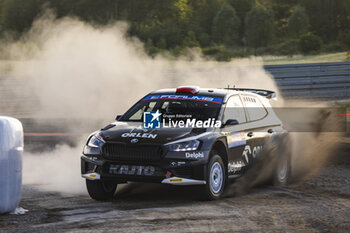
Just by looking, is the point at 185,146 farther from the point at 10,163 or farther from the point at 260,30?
the point at 260,30

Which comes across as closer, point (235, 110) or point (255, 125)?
point (235, 110)

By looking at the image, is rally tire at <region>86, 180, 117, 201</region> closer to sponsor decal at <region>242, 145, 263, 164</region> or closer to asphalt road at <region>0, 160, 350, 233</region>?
asphalt road at <region>0, 160, 350, 233</region>

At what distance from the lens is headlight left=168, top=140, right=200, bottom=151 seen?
22.6ft

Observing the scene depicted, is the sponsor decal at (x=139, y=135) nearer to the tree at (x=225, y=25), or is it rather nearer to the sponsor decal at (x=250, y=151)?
the sponsor decal at (x=250, y=151)

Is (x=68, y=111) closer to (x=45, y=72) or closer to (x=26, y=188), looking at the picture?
(x=45, y=72)

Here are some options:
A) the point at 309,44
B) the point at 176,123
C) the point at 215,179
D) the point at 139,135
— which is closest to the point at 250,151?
the point at 215,179

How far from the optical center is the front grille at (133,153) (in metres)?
6.87

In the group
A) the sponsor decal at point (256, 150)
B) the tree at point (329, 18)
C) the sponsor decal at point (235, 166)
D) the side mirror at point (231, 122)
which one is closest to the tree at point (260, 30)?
the tree at point (329, 18)

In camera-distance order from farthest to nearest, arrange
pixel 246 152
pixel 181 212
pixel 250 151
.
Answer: pixel 250 151 → pixel 246 152 → pixel 181 212

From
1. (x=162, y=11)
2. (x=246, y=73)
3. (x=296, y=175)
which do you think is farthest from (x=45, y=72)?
(x=162, y=11)

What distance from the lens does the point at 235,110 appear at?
8.08 m

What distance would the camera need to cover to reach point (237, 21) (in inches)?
2154

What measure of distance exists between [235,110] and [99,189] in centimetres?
220

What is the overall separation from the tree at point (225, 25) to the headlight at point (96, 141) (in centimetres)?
4651
